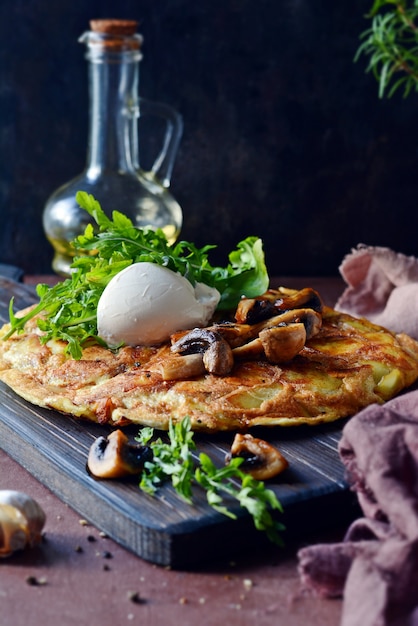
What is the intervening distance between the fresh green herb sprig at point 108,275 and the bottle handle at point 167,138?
1877 mm

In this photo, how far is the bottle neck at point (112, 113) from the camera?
5465 millimetres

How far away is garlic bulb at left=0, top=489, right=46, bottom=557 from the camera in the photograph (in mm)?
2609

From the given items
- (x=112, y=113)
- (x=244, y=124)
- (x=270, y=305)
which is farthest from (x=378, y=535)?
(x=244, y=124)

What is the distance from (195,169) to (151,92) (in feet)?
2.03

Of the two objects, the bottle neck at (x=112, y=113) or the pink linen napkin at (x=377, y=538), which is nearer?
the pink linen napkin at (x=377, y=538)

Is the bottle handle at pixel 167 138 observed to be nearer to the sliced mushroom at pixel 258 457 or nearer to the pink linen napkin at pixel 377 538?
the sliced mushroom at pixel 258 457

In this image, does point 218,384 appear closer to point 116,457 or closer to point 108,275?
point 116,457

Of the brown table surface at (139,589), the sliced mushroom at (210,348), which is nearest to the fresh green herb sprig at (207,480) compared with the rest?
the brown table surface at (139,589)

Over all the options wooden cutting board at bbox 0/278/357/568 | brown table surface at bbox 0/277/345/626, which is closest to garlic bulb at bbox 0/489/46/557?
brown table surface at bbox 0/277/345/626

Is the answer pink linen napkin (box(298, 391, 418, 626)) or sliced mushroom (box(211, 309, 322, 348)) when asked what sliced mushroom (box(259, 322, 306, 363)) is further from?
pink linen napkin (box(298, 391, 418, 626))

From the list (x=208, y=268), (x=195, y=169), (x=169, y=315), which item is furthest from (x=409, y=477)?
(x=195, y=169)

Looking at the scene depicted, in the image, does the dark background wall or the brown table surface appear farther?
the dark background wall

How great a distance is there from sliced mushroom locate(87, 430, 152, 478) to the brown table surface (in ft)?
0.60

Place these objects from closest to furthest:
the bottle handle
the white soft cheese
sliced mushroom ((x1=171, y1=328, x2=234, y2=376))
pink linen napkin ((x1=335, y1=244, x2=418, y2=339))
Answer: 1. sliced mushroom ((x1=171, y1=328, x2=234, y2=376))
2. the white soft cheese
3. pink linen napkin ((x1=335, y1=244, x2=418, y2=339))
4. the bottle handle
